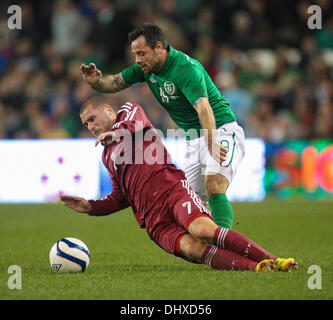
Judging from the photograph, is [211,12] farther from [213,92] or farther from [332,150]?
[213,92]

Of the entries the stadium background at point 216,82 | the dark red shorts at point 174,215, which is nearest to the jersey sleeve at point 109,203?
the dark red shorts at point 174,215

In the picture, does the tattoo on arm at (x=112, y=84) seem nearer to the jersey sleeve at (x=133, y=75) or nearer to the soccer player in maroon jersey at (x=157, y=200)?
the jersey sleeve at (x=133, y=75)

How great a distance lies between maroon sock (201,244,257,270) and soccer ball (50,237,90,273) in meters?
0.89

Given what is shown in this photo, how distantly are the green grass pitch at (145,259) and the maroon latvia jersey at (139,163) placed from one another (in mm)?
553

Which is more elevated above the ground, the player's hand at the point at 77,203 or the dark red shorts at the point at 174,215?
the player's hand at the point at 77,203

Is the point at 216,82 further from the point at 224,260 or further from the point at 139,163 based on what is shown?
the point at 224,260

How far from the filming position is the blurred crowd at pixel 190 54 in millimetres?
13000

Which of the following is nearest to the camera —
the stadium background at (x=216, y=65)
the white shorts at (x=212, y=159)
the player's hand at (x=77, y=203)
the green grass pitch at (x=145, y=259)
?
the green grass pitch at (x=145, y=259)

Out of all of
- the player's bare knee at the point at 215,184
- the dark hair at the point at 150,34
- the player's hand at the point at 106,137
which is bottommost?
the player's bare knee at the point at 215,184

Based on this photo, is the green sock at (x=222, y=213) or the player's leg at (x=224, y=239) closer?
the player's leg at (x=224, y=239)
